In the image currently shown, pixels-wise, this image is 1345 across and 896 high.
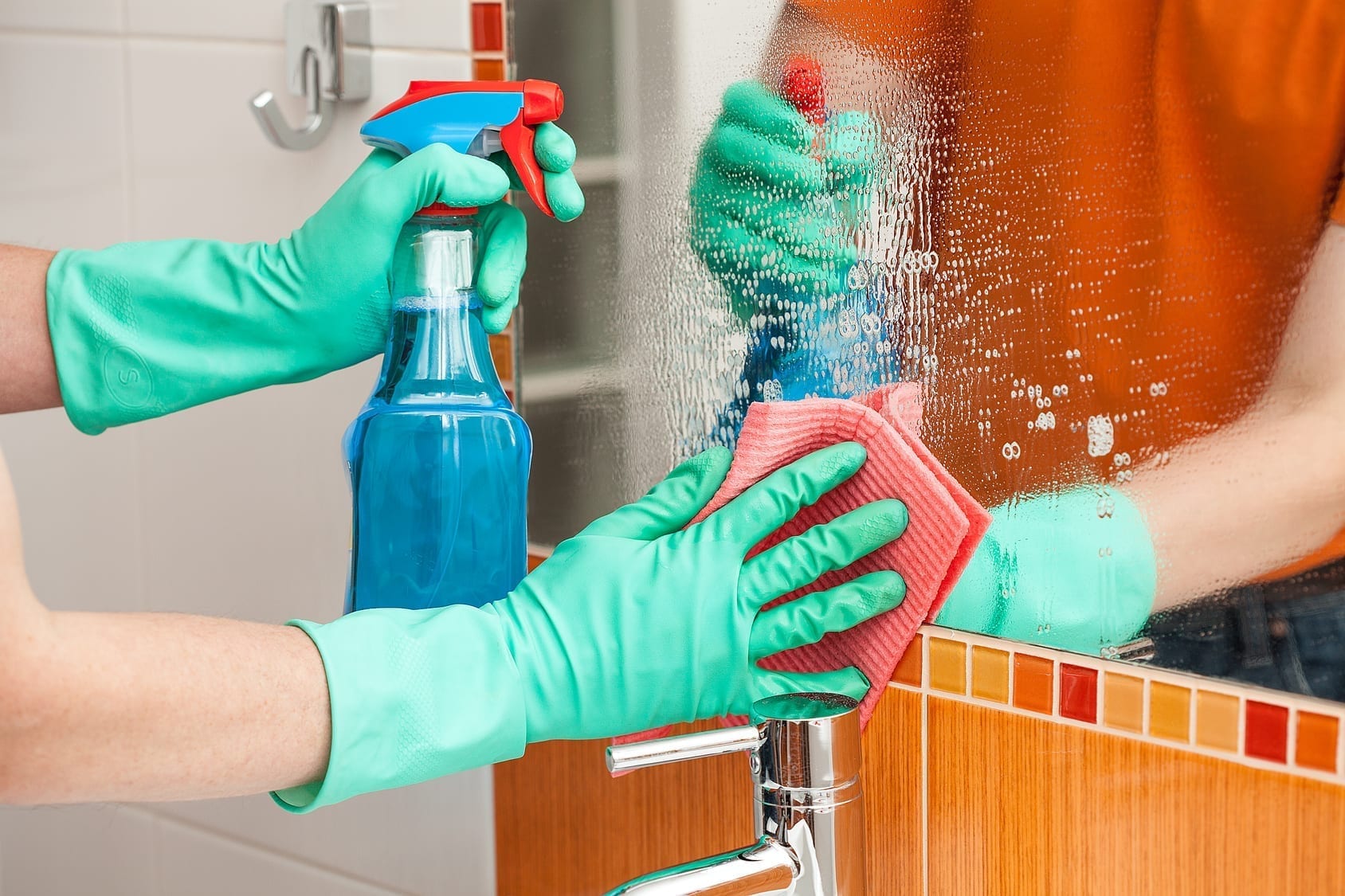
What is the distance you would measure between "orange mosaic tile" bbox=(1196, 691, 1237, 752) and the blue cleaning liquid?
1.32ft

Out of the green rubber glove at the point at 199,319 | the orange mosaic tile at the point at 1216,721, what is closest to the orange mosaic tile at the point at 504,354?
the green rubber glove at the point at 199,319

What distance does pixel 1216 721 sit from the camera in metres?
0.61

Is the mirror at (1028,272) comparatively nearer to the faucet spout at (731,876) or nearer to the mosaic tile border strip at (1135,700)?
the mosaic tile border strip at (1135,700)

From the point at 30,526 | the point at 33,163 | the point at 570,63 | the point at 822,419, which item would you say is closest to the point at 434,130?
the point at 570,63

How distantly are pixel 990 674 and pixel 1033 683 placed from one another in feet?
0.09

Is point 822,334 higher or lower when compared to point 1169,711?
higher

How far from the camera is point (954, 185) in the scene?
693 millimetres

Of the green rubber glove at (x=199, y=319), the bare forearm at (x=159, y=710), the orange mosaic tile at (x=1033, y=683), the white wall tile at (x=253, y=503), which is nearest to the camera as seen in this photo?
the bare forearm at (x=159, y=710)

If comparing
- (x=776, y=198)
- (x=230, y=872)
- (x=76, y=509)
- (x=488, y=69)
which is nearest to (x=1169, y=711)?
(x=776, y=198)

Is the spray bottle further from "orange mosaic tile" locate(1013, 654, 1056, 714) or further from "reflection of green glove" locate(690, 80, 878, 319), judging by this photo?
"orange mosaic tile" locate(1013, 654, 1056, 714)

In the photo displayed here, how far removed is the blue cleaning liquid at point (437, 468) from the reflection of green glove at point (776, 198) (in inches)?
6.6

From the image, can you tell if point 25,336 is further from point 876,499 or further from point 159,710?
point 876,499

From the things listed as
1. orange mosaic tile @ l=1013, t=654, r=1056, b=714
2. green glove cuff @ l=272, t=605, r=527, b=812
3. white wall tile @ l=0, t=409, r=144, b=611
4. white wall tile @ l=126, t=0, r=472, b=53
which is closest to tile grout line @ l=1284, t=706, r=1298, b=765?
orange mosaic tile @ l=1013, t=654, r=1056, b=714

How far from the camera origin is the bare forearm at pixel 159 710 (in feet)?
1.86
